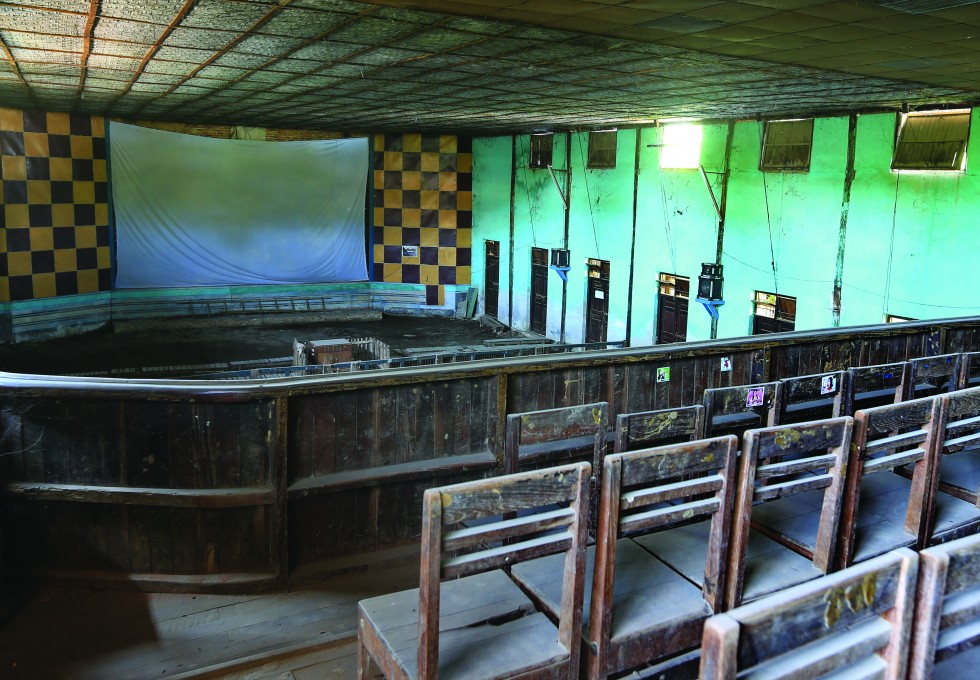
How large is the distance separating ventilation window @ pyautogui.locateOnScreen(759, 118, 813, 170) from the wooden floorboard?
7085 mm

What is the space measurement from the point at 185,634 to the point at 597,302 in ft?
30.4

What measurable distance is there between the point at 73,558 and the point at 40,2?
9.42 ft

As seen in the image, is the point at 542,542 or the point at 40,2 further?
the point at 40,2

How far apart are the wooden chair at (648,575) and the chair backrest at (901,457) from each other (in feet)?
1.64

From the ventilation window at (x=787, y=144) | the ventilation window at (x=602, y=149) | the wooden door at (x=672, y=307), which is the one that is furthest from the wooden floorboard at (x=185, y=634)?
the ventilation window at (x=602, y=149)

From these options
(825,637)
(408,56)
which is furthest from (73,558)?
(408,56)

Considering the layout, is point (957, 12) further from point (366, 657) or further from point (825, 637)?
point (366, 657)

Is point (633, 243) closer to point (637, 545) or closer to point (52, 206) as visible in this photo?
point (52, 206)

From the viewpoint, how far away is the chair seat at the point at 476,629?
5.99 feet

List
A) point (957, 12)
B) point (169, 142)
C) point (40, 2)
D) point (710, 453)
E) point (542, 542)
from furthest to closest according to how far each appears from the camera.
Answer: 1. point (169, 142)
2. point (40, 2)
3. point (957, 12)
4. point (710, 453)
5. point (542, 542)

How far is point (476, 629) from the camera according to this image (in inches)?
76.7

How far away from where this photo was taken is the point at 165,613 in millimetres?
2820

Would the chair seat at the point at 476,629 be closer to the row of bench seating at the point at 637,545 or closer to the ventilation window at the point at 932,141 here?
the row of bench seating at the point at 637,545

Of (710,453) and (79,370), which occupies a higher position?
(710,453)
